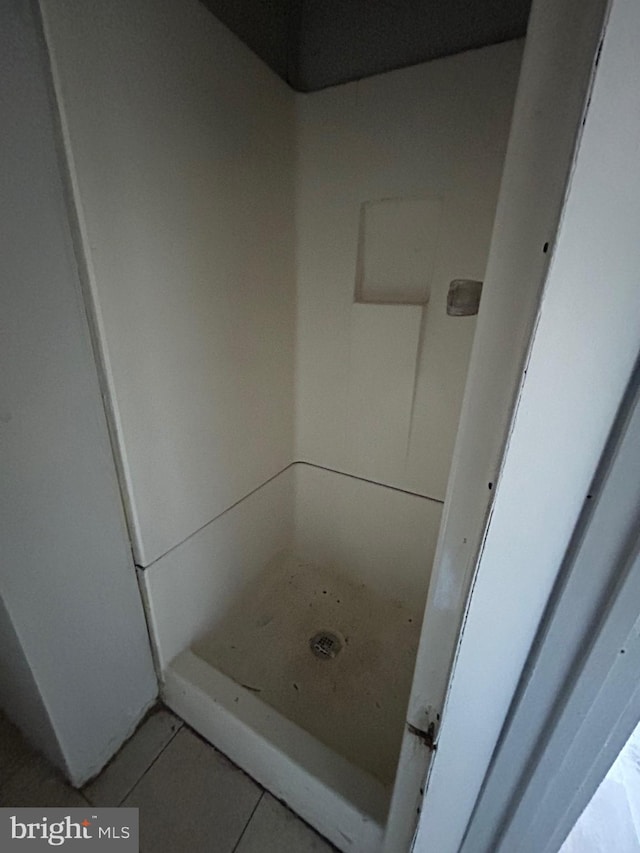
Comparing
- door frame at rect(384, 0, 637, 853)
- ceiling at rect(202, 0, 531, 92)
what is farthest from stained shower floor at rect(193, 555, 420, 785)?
ceiling at rect(202, 0, 531, 92)

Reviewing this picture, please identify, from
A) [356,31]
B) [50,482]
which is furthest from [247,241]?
[50,482]

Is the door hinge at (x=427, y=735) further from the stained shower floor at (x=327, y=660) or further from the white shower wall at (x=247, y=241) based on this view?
the white shower wall at (x=247, y=241)

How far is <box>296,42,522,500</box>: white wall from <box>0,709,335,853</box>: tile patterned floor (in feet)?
2.84

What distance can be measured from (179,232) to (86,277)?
212 millimetres

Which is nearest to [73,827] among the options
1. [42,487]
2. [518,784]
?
[42,487]

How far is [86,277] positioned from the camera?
0.62 m

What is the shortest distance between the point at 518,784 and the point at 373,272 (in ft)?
3.47

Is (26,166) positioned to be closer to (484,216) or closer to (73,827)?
(484,216)

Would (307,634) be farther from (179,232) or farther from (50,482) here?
(179,232)

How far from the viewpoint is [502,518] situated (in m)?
0.30

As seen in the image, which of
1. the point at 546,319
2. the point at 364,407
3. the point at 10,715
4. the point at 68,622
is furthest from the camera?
the point at 364,407

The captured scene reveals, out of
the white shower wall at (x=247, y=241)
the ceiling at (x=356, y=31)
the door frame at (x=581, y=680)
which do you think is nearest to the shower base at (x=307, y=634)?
the white shower wall at (x=247, y=241)

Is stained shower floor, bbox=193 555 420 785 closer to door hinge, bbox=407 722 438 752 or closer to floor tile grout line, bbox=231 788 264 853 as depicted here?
floor tile grout line, bbox=231 788 264 853

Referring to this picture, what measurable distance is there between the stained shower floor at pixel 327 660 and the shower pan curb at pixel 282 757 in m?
0.07
